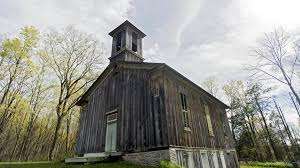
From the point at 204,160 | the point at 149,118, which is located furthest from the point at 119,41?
the point at 204,160

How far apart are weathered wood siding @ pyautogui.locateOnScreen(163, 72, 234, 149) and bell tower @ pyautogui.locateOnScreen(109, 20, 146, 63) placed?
519cm

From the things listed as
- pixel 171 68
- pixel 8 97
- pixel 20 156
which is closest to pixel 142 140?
pixel 171 68

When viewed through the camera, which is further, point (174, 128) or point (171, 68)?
point (171, 68)

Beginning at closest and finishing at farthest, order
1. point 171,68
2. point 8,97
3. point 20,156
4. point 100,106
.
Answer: point 171,68 < point 100,106 < point 8,97 < point 20,156

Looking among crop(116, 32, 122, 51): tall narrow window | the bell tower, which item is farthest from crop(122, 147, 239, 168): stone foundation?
crop(116, 32, 122, 51): tall narrow window

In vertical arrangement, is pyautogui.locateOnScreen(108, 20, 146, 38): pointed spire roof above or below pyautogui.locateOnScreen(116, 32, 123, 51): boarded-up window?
above

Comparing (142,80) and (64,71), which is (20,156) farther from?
(142,80)

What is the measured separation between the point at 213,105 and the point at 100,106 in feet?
34.0

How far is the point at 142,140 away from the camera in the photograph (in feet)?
37.8

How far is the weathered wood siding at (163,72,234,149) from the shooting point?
11.8 m

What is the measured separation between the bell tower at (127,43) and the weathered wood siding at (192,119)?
5191 millimetres

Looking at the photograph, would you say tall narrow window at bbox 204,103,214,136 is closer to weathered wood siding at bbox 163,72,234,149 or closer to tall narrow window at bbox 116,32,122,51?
weathered wood siding at bbox 163,72,234,149

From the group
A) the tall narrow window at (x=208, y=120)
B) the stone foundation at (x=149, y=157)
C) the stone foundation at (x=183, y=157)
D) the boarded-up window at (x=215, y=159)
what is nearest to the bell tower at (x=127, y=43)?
the tall narrow window at (x=208, y=120)

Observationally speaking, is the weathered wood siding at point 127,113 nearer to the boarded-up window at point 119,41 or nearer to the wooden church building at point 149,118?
the wooden church building at point 149,118
